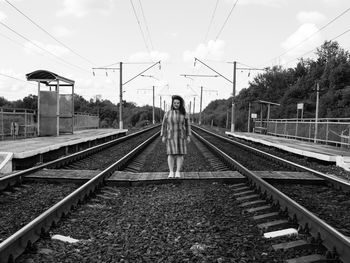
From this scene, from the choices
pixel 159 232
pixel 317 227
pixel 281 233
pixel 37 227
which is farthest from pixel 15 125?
pixel 317 227

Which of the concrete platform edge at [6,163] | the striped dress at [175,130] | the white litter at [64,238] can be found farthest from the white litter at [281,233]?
the concrete platform edge at [6,163]

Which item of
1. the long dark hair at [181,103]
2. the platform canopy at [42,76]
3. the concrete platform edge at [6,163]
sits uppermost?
the platform canopy at [42,76]

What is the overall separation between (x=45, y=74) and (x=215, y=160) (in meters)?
9.56

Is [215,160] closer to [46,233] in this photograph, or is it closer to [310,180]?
[310,180]

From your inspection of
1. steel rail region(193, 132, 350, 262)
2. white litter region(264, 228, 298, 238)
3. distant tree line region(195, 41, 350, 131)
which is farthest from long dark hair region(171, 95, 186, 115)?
distant tree line region(195, 41, 350, 131)

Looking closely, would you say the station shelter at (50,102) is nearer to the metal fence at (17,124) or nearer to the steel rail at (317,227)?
the metal fence at (17,124)

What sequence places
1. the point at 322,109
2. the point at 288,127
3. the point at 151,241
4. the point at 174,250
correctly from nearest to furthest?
the point at 174,250 → the point at 151,241 → the point at 288,127 → the point at 322,109

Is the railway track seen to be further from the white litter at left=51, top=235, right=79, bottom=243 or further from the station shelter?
the station shelter

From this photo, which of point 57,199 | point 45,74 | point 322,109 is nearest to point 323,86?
point 322,109

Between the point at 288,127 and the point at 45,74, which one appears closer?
the point at 45,74

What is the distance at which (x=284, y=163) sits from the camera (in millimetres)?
12469

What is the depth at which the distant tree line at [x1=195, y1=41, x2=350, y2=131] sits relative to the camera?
49.3 meters

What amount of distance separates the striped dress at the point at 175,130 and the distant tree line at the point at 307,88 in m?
20.2

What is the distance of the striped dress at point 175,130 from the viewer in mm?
8344
